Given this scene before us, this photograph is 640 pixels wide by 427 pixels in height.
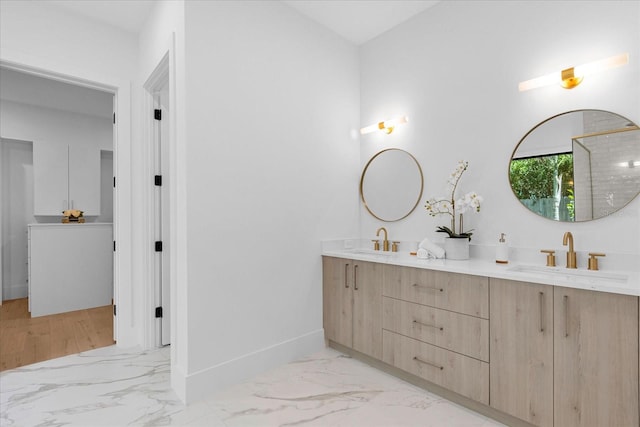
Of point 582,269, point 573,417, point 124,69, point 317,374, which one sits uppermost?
point 124,69

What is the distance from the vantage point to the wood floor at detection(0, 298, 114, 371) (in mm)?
2698

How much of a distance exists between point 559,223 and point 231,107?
2211 millimetres

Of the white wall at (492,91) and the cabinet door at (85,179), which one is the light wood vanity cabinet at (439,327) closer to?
the white wall at (492,91)

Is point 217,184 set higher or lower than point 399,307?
higher

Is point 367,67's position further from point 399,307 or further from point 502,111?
point 399,307

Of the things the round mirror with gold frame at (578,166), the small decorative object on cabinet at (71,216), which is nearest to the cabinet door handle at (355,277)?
the round mirror with gold frame at (578,166)

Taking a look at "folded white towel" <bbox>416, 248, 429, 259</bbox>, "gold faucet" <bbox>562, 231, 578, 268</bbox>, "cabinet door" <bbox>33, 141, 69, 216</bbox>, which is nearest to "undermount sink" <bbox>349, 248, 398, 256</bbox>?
"folded white towel" <bbox>416, 248, 429, 259</bbox>

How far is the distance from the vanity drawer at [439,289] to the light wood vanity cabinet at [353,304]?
5.5 inches

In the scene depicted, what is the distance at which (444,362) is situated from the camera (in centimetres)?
201

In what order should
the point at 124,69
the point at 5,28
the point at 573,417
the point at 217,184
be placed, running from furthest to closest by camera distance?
the point at 124,69, the point at 5,28, the point at 217,184, the point at 573,417

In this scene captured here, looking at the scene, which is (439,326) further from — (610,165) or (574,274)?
(610,165)

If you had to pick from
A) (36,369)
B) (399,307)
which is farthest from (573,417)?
(36,369)

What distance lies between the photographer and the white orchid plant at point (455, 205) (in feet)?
7.43

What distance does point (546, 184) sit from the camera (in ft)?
6.72
